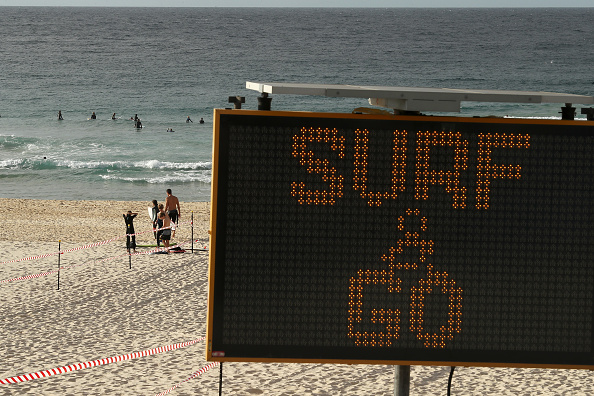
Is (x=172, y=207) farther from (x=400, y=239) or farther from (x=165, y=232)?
(x=400, y=239)

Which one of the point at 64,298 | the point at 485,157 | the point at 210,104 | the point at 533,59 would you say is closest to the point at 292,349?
the point at 485,157

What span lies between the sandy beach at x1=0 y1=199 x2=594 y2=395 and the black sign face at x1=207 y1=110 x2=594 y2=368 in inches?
198

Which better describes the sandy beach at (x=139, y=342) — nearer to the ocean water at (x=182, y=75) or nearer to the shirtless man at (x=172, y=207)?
the shirtless man at (x=172, y=207)

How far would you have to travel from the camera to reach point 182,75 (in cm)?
9525

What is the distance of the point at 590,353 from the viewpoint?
580 centimetres

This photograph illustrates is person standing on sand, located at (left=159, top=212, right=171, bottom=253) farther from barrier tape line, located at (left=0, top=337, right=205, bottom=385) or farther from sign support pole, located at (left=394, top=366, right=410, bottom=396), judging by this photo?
sign support pole, located at (left=394, top=366, right=410, bottom=396)

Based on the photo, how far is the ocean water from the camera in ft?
148

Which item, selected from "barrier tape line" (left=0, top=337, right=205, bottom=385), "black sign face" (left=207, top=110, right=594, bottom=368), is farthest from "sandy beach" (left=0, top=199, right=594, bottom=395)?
"black sign face" (left=207, top=110, right=594, bottom=368)

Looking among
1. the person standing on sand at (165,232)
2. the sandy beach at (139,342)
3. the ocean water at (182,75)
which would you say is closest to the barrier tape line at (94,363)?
the sandy beach at (139,342)

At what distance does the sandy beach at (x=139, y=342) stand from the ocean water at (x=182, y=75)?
18.1 m

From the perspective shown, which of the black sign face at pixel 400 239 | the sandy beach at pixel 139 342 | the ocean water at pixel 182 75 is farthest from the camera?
the ocean water at pixel 182 75

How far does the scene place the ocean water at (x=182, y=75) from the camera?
45031 millimetres

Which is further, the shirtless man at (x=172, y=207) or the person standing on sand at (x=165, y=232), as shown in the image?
the shirtless man at (x=172, y=207)

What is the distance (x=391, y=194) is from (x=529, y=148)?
105 centimetres
